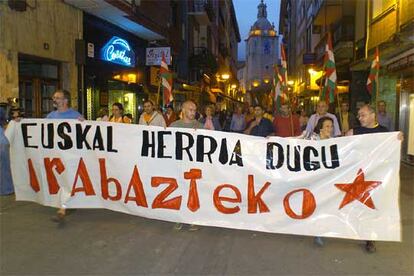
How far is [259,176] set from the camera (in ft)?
18.2

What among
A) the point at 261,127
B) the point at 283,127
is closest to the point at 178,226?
the point at 261,127

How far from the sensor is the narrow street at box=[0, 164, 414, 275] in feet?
15.3

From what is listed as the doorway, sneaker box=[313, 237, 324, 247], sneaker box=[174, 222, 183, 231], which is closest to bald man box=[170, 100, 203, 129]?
sneaker box=[174, 222, 183, 231]

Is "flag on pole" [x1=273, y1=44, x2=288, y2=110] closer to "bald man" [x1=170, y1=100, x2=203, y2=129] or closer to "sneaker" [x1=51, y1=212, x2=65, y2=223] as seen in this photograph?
"bald man" [x1=170, y1=100, x2=203, y2=129]

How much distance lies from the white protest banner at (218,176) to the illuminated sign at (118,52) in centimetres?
915

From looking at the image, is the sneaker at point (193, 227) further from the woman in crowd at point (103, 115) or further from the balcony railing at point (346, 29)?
the balcony railing at point (346, 29)

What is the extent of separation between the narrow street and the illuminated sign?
9686 mm

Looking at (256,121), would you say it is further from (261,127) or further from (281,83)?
(281,83)

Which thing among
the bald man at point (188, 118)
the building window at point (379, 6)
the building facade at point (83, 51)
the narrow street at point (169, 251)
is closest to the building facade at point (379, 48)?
the building window at point (379, 6)

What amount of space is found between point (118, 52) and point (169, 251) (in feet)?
40.6

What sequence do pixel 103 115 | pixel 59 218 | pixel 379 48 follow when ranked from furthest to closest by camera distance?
pixel 379 48 → pixel 103 115 → pixel 59 218

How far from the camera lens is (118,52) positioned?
16469mm

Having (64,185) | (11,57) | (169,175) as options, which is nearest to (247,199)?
(169,175)

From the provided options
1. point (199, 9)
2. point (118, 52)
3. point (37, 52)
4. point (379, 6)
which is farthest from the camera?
point (199, 9)
